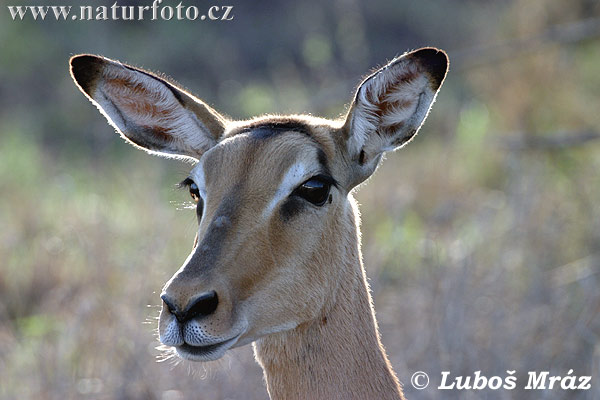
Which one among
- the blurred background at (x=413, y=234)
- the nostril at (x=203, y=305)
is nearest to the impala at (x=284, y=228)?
the nostril at (x=203, y=305)

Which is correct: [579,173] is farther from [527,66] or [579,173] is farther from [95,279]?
[95,279]

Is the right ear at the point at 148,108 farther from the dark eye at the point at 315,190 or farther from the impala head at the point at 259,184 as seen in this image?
Result: the dark eye at the point at 315,190

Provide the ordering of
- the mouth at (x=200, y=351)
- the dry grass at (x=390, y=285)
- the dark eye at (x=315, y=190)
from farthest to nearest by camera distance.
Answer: the dry grass at (x=390, y=285), the dark eye at (x=315, y=190), the mouth at (x=200, y=351)

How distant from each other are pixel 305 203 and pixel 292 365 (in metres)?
0.73

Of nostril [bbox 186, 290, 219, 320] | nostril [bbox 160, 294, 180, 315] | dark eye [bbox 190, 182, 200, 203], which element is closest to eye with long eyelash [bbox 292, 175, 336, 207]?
dark eye [bbox 190, 182, 200, 203]

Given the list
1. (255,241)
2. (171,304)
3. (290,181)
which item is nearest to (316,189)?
(290,181)

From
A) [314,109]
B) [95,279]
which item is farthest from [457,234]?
[95,279]

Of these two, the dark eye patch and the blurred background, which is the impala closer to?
the dark eye patch

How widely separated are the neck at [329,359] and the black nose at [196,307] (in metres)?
0.63

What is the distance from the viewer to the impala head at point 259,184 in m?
3.36

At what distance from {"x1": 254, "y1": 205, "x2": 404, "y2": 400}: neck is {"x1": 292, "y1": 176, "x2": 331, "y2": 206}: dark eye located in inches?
16.8

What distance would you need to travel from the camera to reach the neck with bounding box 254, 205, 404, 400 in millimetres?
3846

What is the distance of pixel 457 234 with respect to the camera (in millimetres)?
8578

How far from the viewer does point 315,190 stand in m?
3.82
